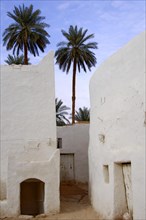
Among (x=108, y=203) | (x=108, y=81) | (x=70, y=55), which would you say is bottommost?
(x=108, y=203)

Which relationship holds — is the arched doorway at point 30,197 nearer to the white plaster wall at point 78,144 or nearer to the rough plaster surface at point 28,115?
the rough plaster surface at point 28,115

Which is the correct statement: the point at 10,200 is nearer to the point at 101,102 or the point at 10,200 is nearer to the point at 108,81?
the point at 101,102

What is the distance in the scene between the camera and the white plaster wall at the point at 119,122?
970cm

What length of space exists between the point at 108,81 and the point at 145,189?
4.88 m

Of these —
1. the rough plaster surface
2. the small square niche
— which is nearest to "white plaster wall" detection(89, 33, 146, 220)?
the small square niche

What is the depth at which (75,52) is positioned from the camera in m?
28.9

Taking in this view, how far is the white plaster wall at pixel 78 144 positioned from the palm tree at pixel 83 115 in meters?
9.54

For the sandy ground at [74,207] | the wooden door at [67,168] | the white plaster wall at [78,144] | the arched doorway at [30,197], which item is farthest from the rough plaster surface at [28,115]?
the wooden door at [67,168]

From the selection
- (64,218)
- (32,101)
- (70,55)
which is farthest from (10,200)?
(70,55)

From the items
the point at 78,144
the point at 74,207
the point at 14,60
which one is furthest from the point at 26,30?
the point at 74,207

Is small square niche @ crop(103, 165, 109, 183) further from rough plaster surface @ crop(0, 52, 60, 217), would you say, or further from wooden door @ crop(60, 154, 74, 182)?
wooden door @ crop(60, 154, 74, 182)

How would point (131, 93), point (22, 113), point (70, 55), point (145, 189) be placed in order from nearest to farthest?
point (145, 189) < point (131, 93) < point (22, 113) < point (70, 55)

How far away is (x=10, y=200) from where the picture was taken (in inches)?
516

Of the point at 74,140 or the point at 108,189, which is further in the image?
the point at 74,140
